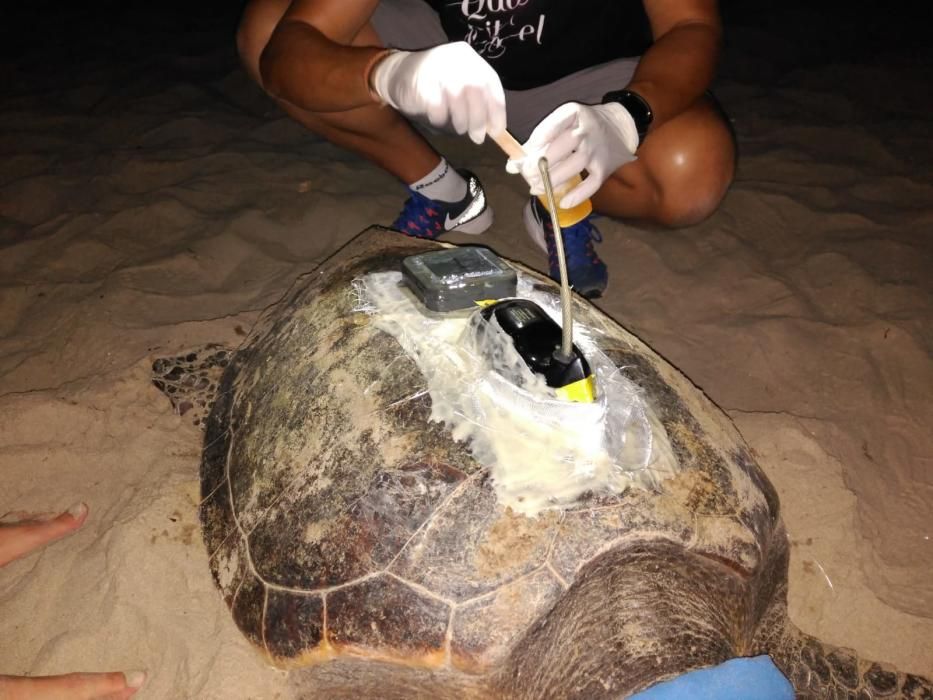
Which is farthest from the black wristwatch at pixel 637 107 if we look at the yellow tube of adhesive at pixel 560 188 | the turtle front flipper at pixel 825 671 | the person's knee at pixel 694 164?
the turtle front flipper at pixel 825 671

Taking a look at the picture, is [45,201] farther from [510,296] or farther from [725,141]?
[725,141]

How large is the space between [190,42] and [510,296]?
12.4ft

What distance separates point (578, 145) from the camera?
137 cm

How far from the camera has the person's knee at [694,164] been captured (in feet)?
5.96

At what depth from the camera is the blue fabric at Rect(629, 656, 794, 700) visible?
76 centimetres

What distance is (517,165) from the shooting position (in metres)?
1.20

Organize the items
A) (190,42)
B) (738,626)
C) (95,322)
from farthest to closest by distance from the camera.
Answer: (190,42) < (95,322) < (738,626)

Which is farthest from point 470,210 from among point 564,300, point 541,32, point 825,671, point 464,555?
point 825,671

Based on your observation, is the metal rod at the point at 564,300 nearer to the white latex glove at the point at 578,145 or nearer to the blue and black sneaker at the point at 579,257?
the white latex glove at the point at 578,145

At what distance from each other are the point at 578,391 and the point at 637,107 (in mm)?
919

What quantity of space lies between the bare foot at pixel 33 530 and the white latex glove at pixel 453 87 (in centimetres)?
114

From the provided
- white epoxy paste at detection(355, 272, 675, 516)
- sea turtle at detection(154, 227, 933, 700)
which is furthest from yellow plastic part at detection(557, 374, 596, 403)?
sea turtle at detection(154, 227, 933, 700)

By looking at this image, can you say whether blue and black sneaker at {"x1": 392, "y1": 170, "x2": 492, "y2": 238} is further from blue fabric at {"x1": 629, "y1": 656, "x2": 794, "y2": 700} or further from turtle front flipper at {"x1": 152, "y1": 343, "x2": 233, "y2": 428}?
blue fabric at {"x1": 629, "y1": 656, "x2": 794, "y2": 700}

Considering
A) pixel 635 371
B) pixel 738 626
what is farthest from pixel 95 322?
pixel 738 626
